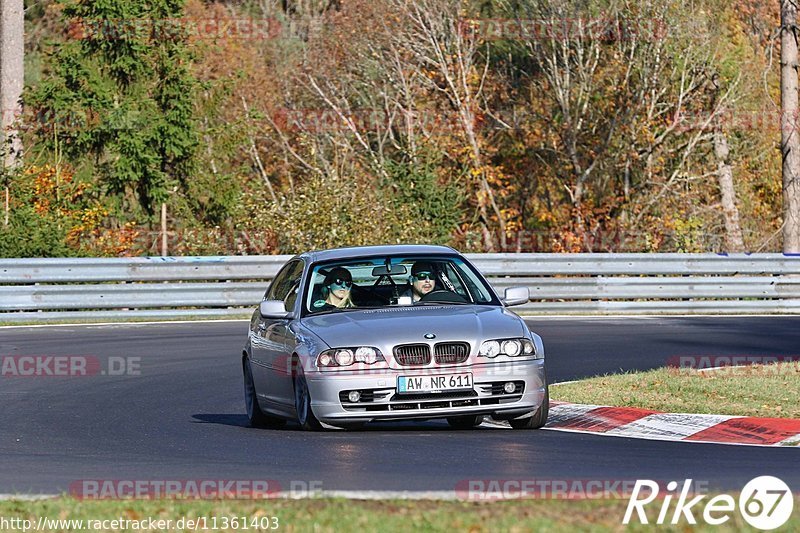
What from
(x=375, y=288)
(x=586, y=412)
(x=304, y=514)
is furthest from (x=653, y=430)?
(x=304, y=514)

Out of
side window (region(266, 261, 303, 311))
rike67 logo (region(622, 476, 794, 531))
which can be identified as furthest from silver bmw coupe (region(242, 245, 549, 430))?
rike67 logo (region(622, 476, 794, 531))

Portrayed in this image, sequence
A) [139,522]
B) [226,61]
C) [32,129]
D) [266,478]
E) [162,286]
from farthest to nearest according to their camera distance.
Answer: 1. [226,61]
2. [32,129]
3. [162,286]
4. [266,478]
5. [139,522]

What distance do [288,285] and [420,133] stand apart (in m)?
27.1

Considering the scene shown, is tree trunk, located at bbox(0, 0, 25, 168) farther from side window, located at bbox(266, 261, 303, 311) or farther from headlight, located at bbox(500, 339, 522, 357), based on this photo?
headlight, located at bbox(500, 339, 522, 357)

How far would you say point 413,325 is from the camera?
11.4m

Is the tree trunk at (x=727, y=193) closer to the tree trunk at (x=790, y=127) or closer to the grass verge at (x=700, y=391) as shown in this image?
the tree trunk at (x=790, y=127)

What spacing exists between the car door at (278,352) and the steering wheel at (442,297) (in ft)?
3.72

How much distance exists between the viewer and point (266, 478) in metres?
8.84

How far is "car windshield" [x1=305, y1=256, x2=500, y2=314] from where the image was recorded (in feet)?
40.4

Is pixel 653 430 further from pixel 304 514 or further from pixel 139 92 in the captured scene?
pixel 139 92

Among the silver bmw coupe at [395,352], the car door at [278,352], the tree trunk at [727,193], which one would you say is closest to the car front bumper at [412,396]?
the silver bmw coupe at [395,352]

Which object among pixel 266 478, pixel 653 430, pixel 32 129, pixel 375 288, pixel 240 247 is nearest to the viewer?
pixel 266 478

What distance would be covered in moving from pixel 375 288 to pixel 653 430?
8.31ft

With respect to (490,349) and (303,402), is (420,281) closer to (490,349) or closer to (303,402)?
(490,349)
